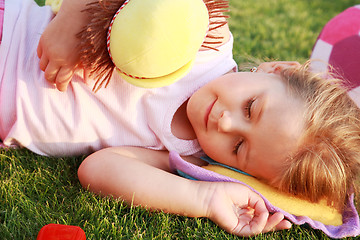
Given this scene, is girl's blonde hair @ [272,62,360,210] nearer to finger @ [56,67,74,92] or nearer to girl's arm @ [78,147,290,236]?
girl's arm @ [78,147,290,236]

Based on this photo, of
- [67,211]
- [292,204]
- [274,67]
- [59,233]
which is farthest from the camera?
[274,67]

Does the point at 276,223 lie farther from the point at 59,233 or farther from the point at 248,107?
the point at 59,233

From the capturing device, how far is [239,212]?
144 cm

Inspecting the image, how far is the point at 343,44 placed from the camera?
2197 mm

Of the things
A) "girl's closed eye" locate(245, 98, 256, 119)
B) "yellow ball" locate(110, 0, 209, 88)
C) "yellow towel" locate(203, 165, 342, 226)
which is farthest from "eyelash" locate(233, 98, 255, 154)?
"yellow ball" locate(110, 0, 209, 88)

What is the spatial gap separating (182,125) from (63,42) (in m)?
0.54

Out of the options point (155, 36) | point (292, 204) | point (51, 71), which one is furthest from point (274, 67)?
point (51, 71)

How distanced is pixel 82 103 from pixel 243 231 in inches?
26.9

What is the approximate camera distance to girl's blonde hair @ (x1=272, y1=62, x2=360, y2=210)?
1.46m

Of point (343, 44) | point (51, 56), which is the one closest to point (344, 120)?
point (343, 44)

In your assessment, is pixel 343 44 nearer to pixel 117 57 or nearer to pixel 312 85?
pixel 312 85

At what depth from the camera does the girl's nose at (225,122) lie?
1449mm

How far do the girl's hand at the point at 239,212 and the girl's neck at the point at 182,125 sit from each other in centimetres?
27

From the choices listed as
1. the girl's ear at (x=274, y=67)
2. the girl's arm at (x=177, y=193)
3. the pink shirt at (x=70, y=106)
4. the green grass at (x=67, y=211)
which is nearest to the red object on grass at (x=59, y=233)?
the green grass at (x=67, y=211)
